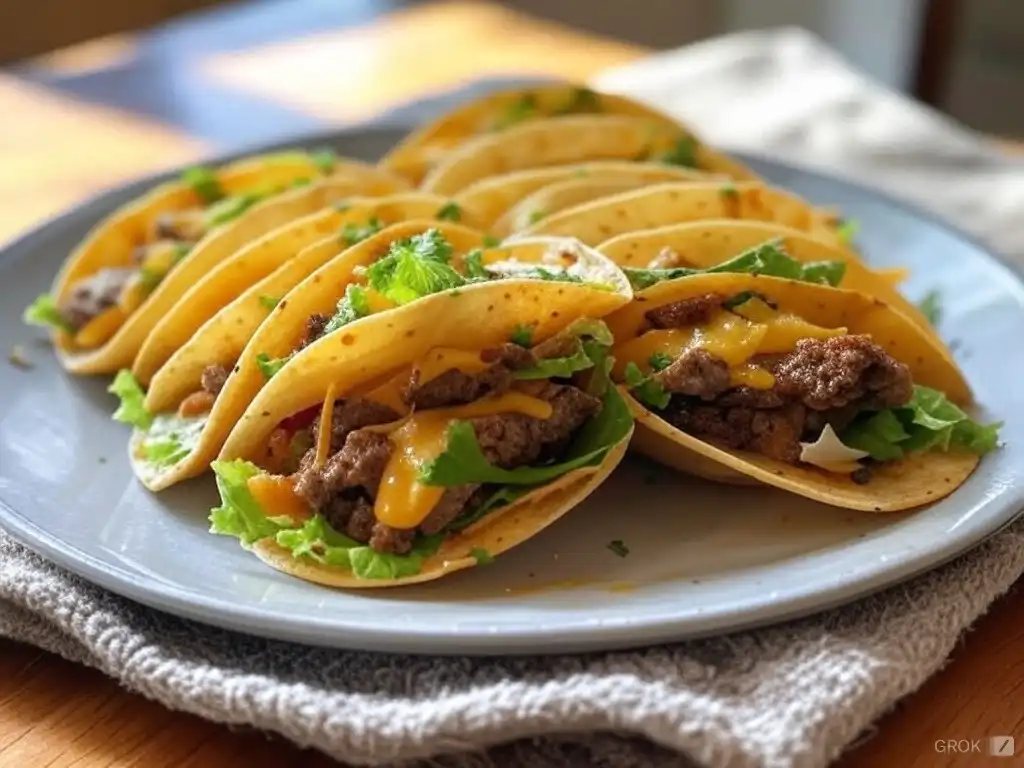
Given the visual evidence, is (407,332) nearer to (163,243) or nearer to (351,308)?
(351,308)

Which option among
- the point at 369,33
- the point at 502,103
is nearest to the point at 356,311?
the point at 502,103

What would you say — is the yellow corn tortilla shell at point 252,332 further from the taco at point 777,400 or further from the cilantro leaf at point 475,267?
the taco at point 777,400

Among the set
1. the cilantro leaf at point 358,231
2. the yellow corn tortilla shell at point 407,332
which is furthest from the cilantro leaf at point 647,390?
the cilantro leaf at point 358,231

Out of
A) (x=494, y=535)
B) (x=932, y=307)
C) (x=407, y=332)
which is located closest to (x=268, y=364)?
(x=407, y=332)

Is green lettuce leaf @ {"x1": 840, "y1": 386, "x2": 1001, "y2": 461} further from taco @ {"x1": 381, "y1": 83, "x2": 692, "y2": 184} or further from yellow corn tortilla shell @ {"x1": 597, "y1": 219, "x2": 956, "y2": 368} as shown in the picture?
taco @ {"x1": 381, "y1": 83, "x2": 692, "y2": 184}

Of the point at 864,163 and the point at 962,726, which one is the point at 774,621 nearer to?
the point at 962,726

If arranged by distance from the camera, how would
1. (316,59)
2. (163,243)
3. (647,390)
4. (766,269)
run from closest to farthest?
1. (647,390)
2. (766,269)
3. (163,243)
4. (316,59)
